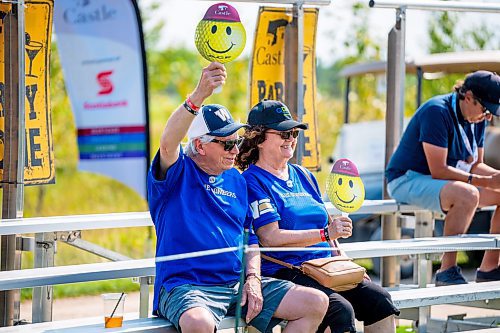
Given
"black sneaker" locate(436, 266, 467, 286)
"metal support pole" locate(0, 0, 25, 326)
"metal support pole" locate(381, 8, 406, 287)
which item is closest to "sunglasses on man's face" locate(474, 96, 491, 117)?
"metal support pole" locate(381, 8, 406, 287)

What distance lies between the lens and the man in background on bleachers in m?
6.04

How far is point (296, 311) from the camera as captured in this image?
14.0 ft

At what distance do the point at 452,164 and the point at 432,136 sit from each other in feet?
1.05

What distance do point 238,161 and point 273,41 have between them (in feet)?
4.76

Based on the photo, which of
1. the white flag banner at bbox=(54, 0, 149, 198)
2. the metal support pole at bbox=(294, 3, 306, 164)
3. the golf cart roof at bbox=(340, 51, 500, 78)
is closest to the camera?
the metal support pole at bbox=(294, 3, 306, 164)

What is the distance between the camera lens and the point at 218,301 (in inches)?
166

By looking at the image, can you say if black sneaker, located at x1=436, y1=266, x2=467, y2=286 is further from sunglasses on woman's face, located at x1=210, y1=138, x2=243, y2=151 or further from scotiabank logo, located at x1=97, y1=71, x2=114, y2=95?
scotiabank logo, located at x1=97, y1=71, x2=114, y2=95

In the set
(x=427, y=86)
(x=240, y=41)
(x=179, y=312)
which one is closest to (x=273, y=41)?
(x=240, y=41)

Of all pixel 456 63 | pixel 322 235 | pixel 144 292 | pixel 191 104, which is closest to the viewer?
pixel 191 104

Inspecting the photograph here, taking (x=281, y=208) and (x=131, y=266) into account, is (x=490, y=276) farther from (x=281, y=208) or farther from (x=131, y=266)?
(x=131, y=266)

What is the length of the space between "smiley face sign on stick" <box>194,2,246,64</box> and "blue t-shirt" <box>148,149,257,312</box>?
49cm

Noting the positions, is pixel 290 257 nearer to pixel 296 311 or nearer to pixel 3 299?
pixel 296 311

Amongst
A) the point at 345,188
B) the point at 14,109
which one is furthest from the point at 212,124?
the point at 14,109

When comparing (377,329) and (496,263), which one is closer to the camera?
(377,329)
